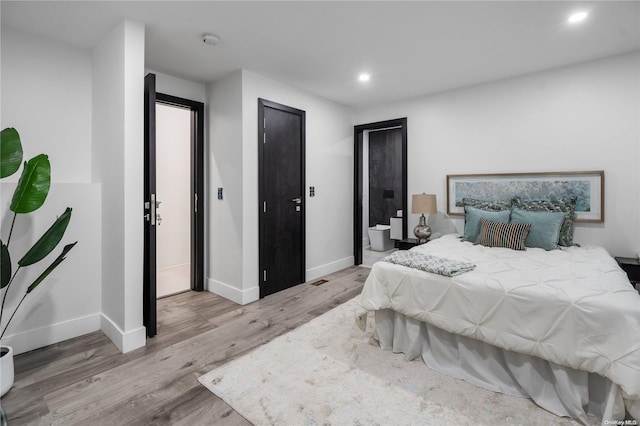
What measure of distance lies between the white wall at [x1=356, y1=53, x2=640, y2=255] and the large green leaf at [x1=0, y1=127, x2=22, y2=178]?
4.26m

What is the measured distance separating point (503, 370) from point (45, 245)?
314 centimetres

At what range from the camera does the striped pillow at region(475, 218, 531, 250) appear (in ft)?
10.2

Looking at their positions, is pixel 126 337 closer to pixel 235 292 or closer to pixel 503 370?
pixel 235 292

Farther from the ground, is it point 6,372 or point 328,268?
point 328,268

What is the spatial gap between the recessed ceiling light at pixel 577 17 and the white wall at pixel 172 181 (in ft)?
15.4

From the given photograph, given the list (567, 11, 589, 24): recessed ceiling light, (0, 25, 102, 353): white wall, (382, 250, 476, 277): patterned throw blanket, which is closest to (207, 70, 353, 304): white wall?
(0, 25, 102, 353): white wall

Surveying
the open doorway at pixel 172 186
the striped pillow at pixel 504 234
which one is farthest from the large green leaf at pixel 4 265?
the striped pillow at pixel 504 234

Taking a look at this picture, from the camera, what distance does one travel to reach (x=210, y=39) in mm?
2748

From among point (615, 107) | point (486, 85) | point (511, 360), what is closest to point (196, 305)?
point (511, 360)

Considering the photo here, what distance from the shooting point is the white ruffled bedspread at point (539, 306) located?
1.56m

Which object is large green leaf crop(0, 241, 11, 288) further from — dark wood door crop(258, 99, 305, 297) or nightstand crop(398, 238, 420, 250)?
nightstand crop(398, 238, 420, 250)

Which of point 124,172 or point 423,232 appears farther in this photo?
point 423,232

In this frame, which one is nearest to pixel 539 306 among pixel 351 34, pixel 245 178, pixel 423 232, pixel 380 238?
pixel 423 232

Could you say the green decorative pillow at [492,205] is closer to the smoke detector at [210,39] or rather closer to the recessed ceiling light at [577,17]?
the recessed ceiling light at [577,17]
